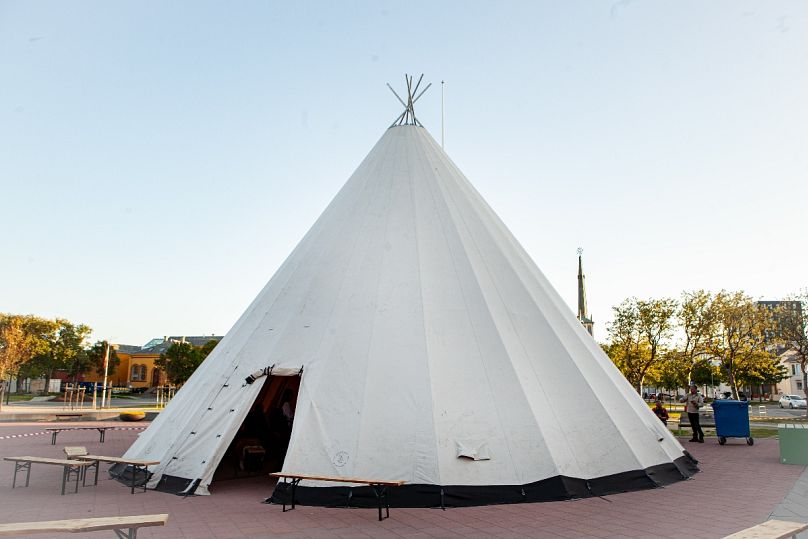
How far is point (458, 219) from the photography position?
38.4 feet

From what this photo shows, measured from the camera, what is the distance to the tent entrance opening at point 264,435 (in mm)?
11617

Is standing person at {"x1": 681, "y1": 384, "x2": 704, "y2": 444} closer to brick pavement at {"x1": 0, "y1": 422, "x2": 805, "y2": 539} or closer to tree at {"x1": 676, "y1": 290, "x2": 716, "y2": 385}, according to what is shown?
brick pavement at {"x1": 0, "y1": 422, "x2": 805, "y2": 539}

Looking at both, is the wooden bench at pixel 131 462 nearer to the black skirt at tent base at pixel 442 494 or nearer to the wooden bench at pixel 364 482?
the black skirt at tent base at pixel 442 494

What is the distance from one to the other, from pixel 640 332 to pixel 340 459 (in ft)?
97.2

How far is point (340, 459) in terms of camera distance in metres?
8.34

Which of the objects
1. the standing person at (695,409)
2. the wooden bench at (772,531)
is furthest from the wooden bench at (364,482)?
the standing person at (695,409)

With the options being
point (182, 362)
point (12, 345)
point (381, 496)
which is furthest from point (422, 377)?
point (182, 362)

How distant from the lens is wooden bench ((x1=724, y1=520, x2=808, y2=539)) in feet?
16.7

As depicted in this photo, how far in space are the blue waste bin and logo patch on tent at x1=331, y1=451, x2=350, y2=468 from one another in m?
12.2

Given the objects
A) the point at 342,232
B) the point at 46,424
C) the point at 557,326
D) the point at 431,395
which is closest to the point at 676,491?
the point at 557,326

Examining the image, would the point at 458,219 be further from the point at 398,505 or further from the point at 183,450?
the point at 183,450

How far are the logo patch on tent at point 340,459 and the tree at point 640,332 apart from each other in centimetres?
2770

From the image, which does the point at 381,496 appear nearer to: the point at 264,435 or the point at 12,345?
the point at 264,435

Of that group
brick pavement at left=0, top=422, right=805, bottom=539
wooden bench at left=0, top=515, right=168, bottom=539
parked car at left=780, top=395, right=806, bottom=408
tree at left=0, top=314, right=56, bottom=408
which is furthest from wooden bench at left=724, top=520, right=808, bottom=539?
parked car at left=780, top=395, right=806, bottom=408
